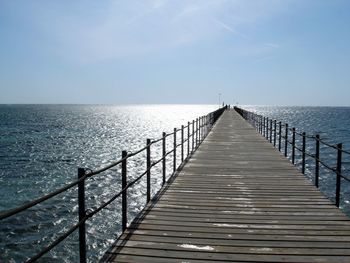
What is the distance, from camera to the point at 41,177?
22375mm

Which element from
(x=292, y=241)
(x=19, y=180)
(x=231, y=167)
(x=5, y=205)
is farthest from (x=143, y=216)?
(x=19, y=180)

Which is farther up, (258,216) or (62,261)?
(258,216)

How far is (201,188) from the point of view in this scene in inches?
322

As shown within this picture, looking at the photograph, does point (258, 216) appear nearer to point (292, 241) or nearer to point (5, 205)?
point (292, 241)

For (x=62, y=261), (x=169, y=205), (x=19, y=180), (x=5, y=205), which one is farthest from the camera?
(x=19, y=180)

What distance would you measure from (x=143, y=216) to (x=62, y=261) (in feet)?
19.1

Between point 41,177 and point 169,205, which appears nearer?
point 169,205

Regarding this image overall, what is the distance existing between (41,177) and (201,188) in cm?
1673

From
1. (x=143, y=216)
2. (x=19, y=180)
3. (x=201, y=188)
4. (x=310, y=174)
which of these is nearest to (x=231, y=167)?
(x=201, y=188)

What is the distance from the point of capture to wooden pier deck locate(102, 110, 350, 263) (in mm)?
4602

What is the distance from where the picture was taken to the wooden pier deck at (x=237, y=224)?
15.1 ft

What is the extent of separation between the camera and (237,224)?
575cm

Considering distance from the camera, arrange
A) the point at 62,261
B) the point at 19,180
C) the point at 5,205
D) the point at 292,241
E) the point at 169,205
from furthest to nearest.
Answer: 1. the point at 19,180
2. the point at 5,205
3. the point at 62,261
4. the point at 169,205
5. the point at 292,241

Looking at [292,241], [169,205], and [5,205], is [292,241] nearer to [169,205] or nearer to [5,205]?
Answer: [169,205]
